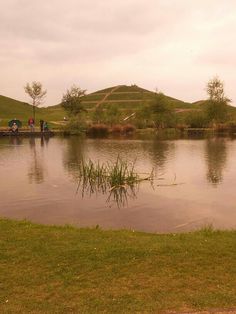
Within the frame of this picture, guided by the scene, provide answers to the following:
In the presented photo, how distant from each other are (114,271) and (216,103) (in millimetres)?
86917

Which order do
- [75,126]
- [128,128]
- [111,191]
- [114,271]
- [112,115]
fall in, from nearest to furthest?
[114,271] → [111,191] → [75,126] → [128,128] → [112,115]

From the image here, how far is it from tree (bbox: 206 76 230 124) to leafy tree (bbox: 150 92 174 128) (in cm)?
968

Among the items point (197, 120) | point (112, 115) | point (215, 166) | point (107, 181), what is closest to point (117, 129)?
point (112, 115)

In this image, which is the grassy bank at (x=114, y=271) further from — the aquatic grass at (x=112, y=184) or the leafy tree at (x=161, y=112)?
the leafy tree at (x=161, y=112)

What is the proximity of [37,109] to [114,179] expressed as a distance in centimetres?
9365

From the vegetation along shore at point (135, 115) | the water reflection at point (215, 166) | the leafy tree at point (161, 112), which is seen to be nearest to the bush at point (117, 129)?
the vegetation along shore at point (135, 115)

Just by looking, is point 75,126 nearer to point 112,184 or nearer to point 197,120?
point 197,120

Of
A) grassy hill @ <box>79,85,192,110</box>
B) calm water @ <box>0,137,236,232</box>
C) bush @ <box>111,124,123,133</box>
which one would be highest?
grassy hill @ <box>79,85,192,110</box>

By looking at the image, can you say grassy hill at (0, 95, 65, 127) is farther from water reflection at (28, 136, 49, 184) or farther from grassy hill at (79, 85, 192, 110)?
water reflection at (28, 136, 49, 184)

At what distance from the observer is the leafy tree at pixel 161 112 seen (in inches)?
3442

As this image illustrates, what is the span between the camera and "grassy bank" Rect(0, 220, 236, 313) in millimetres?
6844

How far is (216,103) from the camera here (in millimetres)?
90625

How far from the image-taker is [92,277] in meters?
7.98

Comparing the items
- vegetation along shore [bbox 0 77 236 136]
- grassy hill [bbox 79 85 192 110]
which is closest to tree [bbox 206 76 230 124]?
vegetation along shore [bbox 0 77 236 136]
